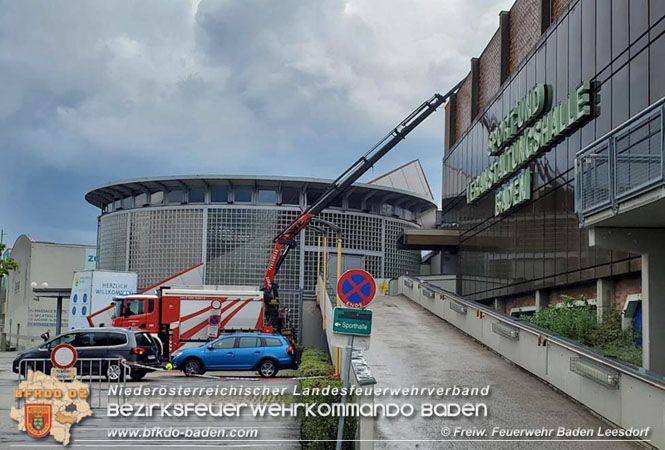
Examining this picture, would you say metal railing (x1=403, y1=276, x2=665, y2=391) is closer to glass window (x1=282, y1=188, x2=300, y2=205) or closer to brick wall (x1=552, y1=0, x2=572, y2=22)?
brick wall (x1=552, y1=0, x2=572, y2=22)

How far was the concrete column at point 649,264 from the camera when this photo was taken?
1434cm

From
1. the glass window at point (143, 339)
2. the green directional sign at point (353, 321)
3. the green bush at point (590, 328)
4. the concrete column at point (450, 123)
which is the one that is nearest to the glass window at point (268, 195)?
the concrete column at point (450, 123)

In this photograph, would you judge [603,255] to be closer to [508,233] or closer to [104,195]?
[508,233]

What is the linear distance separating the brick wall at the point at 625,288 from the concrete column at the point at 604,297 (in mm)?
152

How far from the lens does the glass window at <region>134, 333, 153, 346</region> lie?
24344mm

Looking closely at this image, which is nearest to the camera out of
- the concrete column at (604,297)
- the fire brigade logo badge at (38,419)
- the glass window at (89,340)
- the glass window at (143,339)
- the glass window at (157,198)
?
the fire brigade logo badge at (38,419)

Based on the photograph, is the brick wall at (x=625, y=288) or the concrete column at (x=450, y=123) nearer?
the brick wall at (x=625, y=288)

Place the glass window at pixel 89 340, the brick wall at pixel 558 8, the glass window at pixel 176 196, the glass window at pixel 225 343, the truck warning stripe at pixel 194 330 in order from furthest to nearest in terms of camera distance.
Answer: the glass window at pixel 176 196
the truck warning stripe at pixel 194 330
the glass window at pixel 225 343
the brick wall at pixel 558 8
the glass window at pixel 89 340

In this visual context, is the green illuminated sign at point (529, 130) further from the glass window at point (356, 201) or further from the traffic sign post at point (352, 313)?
the glass window at point (356, 201)

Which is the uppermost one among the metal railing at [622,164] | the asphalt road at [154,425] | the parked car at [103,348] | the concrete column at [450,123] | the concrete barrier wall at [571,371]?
the concrete column at [450,123]

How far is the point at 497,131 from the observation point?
3225 centimetres

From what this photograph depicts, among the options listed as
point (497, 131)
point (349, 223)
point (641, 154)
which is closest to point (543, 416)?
point (641, 154)

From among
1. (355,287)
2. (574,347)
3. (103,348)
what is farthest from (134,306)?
(355,287)

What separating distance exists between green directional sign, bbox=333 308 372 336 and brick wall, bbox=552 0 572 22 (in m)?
17.2
